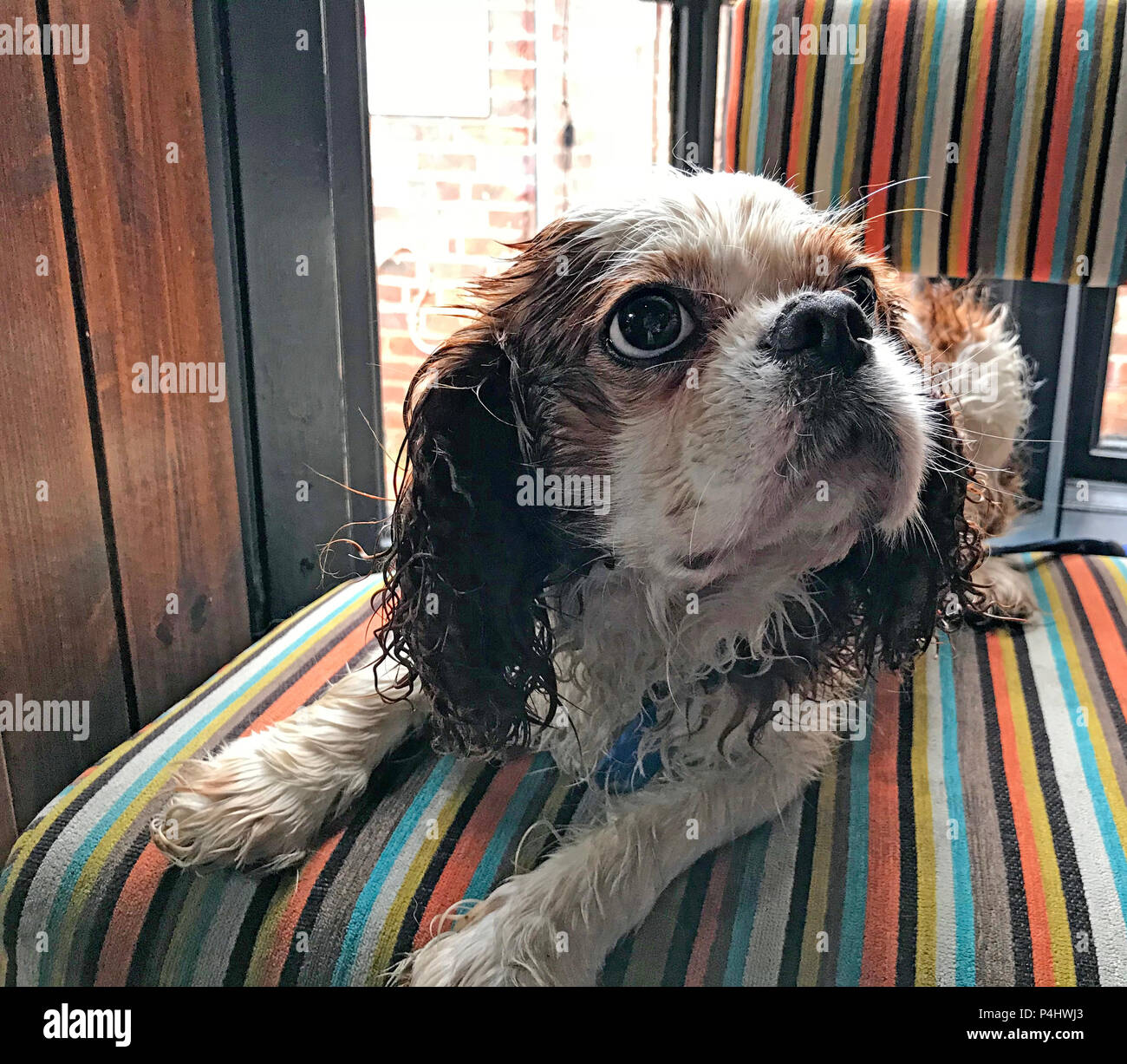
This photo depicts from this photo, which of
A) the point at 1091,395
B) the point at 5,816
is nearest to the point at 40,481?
the point at 5,816

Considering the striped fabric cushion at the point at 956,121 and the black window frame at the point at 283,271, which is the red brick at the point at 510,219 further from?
the striped fabric cushion at the point at 956,121

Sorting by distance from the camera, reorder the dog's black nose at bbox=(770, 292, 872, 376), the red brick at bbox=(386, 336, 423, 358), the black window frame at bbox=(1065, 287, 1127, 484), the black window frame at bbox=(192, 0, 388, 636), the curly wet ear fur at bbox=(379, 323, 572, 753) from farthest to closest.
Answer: the black window frame at bbox=(1065, 287, 1127, 484) < the red brick at bbox=(386, 336, 423, 358) < the black window frame at bbox=(192, 0, 388, 636) < the curly wet ear fur at bbox=(379, 323, 572, 753) < the dog's black nose at bbox=(770, 292, 872, 376)

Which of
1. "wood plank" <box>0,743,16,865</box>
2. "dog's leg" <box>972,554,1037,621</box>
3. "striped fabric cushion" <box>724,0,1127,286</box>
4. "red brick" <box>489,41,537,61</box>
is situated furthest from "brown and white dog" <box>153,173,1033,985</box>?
"red brick" <box>489,41,537,61</box>

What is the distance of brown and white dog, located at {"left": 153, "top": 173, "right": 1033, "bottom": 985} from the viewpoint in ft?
2.75

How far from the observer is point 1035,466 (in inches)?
87.3

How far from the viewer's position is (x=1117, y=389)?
7.02 feet

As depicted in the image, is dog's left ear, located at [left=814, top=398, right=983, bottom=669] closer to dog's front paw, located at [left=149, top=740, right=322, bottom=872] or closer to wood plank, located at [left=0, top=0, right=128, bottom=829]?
dog's front paw, located at [left=149, top=740, right=322, bottom=872]

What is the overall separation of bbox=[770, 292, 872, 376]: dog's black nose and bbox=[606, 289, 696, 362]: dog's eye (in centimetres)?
10

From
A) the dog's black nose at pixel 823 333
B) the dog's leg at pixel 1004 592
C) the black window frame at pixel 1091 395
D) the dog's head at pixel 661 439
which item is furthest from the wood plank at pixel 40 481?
the black window frame at pixel 1091 395

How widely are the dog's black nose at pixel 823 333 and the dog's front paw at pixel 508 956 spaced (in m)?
0.57

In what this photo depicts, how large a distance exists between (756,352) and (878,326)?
0.29m

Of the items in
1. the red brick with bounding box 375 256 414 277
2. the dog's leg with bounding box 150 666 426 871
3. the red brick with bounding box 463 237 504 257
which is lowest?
the dog's leg with bounding box 150 666 426 871

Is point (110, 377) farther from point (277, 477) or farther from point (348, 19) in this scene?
point (348, 19)

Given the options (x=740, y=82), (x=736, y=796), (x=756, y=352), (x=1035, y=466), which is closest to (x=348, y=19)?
(x=740, y=82)
